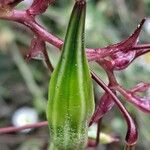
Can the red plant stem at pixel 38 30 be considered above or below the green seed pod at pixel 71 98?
above

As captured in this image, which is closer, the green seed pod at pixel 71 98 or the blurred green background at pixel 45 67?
the green seed pod at pixel 71 98

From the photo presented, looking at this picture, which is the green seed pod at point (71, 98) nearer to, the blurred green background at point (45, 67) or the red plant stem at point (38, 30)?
the red plant stem at point (38, 30)

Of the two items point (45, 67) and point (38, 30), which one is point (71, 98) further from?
point (45, 67)

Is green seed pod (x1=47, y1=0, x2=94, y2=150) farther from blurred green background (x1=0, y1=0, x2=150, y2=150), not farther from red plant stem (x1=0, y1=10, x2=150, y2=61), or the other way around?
blurred green background (x1=0, y1=0, x2=150, y2=150)

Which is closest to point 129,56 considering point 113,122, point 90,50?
point 90,50

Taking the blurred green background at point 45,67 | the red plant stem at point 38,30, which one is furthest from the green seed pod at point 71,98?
the blurred green background at point 45,67

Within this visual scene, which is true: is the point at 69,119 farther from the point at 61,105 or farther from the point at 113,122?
the point at 113,122
